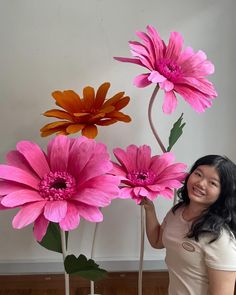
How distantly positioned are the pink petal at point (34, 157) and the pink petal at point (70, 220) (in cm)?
15

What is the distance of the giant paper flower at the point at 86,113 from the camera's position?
35.5 inches

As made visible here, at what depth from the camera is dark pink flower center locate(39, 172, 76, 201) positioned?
27.4 inches

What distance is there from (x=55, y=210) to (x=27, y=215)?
2.1 inches

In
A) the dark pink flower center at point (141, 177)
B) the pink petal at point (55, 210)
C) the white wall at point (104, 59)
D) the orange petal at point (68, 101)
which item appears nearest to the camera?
the pink petal at point (55, 210)

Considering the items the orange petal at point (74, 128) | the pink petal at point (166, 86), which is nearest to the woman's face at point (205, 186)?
the pink petal at point (166, 86)

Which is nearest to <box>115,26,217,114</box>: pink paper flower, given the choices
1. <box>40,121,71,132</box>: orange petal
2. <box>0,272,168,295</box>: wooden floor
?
<box>40,121,71,132</box>: orange petal

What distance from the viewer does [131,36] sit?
4.02ft

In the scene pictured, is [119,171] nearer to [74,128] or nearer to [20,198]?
[74,128]

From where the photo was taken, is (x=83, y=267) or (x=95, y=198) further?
(x=83, y=267)

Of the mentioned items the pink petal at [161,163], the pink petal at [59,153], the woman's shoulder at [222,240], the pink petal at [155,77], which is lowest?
the woman's shoulder at [222,240]

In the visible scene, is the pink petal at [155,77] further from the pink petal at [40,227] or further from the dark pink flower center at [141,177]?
the pink petal at [40,227]

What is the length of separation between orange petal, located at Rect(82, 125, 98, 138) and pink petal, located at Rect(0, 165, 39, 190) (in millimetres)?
211

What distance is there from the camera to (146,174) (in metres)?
0.91

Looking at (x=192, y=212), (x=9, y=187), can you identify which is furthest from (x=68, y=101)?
(x=192, y=212)
